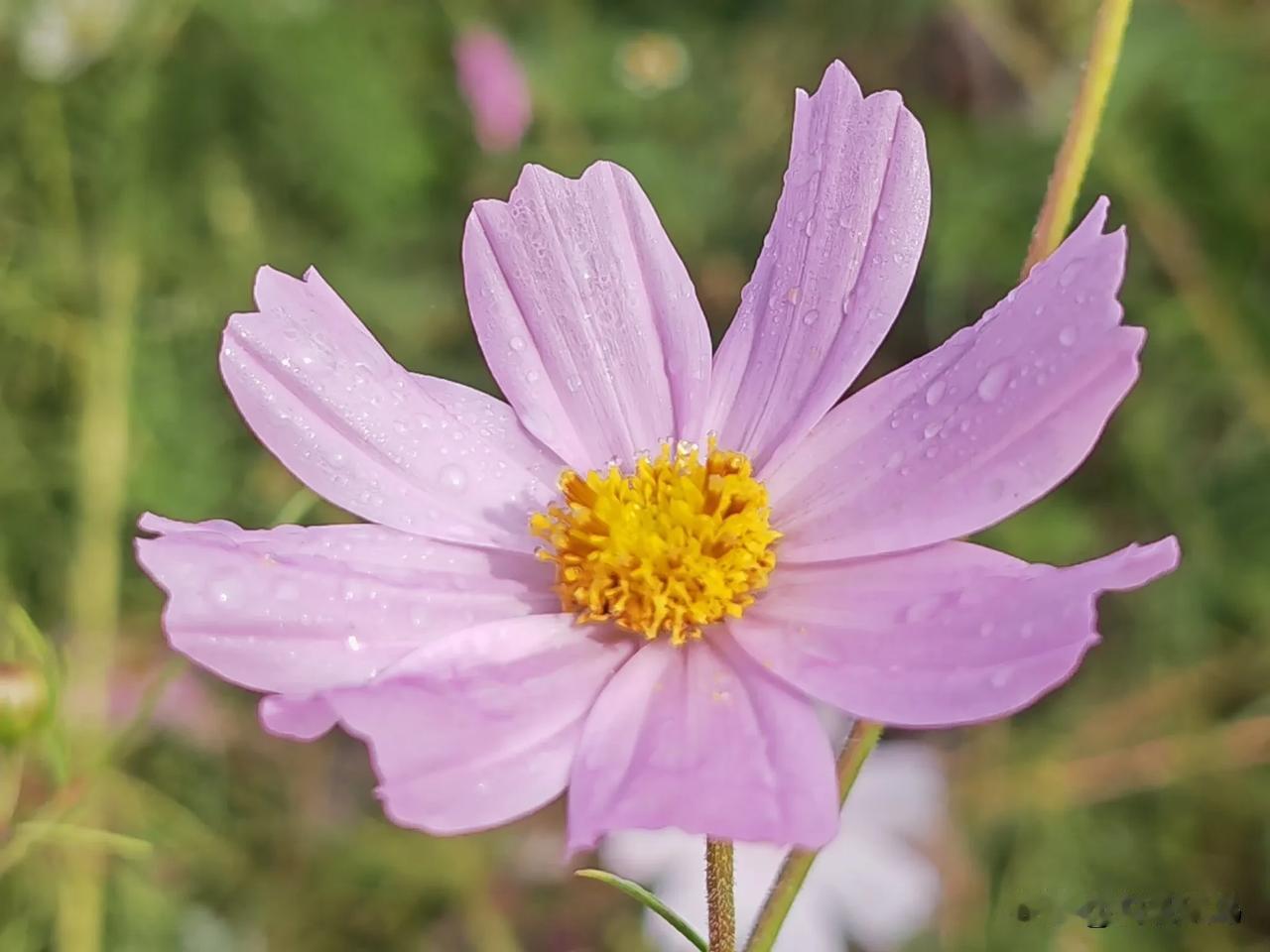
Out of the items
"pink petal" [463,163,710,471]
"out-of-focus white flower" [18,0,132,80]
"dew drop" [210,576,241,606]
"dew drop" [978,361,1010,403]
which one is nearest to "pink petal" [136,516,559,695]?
"dew drop" [210,576,241,606]

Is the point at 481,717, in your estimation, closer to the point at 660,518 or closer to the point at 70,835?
the point at 660,518

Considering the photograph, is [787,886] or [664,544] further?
[664,544]

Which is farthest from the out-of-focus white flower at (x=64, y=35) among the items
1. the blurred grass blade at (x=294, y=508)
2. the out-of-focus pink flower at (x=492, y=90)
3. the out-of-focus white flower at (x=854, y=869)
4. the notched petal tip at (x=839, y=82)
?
the notched petal tip at (x=839, y=82)

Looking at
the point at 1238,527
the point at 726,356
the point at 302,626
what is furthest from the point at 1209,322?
the point at 302,626

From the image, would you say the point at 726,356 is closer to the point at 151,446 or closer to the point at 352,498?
the point at 352,498

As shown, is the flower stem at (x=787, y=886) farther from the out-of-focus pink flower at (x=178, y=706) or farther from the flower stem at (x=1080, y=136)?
the out-of-focus pink flower at (x=178, y=706)

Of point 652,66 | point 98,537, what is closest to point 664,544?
point 98,537

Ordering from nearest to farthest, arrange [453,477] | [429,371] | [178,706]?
[453,477], [178,706], [429,371]

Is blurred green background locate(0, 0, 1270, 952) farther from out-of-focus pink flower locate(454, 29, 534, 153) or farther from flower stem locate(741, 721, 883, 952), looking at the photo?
flower stem locate(741, 721, 883, 952)
